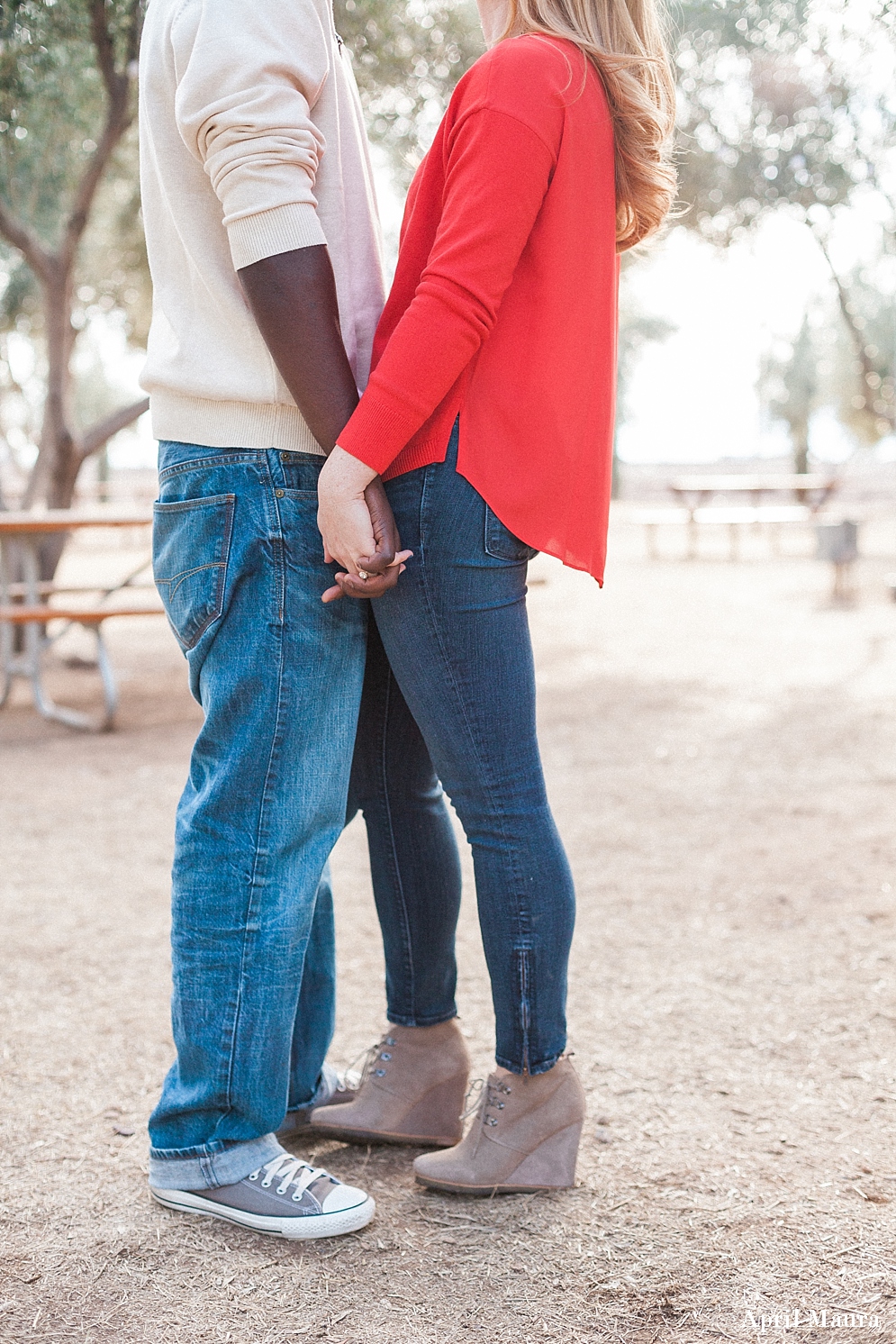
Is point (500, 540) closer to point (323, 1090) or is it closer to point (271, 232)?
point (271, 232)

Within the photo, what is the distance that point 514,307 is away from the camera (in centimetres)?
153

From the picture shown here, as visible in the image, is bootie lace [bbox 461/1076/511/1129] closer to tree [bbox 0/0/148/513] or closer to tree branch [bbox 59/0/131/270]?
tree [bbox 0/0/148/513]

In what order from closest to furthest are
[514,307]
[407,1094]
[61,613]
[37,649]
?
[514,307]
[407,1094]
[61,613]
[37,649]

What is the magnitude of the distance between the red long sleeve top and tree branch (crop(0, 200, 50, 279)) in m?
5.69

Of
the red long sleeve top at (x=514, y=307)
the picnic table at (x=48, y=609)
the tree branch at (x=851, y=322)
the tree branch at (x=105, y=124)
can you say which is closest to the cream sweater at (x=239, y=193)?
the red long sleeve top at (x=514, y=307)

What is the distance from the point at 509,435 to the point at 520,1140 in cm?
102

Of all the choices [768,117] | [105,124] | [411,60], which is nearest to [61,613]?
[105,124]

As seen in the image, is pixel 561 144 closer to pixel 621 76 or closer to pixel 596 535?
pixel 621 76

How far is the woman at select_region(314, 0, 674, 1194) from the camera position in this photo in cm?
146

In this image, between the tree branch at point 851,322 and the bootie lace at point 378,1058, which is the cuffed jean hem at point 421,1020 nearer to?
the bootie lace at point 378,1058

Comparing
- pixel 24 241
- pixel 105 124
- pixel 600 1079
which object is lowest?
pixel 600 1079

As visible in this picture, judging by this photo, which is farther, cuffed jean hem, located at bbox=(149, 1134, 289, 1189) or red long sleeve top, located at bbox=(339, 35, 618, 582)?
cuffed jean hem, located at bbox=(149, 1134, 289, 1189)

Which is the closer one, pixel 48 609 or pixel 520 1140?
pixel 520 1140

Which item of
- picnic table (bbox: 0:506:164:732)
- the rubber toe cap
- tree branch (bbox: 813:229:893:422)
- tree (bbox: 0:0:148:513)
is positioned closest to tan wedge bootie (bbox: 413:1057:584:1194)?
the rubber toe cap
